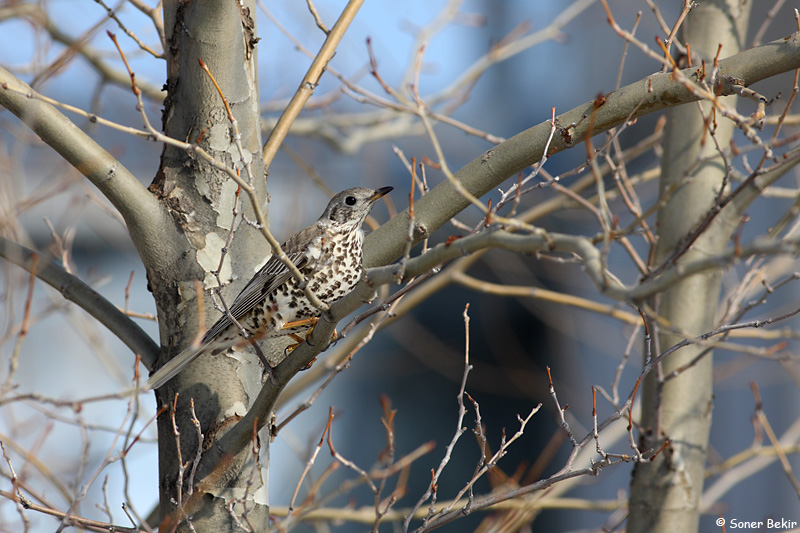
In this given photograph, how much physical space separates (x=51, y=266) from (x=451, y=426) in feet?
22.0

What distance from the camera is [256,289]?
11.4 ft

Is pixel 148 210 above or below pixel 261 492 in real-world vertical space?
above

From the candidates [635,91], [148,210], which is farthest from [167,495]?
[635,91]

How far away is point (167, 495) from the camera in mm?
2973

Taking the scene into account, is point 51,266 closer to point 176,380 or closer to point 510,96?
point 176,380

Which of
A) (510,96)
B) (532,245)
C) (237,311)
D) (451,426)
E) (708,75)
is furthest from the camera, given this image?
(510,96)

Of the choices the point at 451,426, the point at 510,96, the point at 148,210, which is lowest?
the point at 148,210

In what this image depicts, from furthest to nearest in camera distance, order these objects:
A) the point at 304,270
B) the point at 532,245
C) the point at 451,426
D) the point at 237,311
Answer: the point at 451,426 → the point at 304,270 → the point at 237,311 → the point at 532,245

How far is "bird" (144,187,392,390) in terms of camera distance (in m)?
3.35

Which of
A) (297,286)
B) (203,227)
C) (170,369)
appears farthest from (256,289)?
(170,369)

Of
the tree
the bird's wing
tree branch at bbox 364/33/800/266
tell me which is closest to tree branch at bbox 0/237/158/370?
the tree

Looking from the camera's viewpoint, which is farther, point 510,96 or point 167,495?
point 510,96

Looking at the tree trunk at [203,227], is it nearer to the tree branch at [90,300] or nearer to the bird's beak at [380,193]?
the tree branch at [90,300]

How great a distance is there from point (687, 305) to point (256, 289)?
2306 mm
